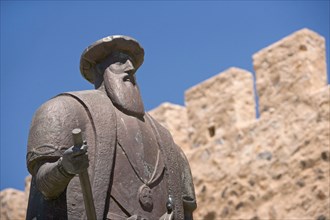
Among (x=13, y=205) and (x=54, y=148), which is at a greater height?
(x=13, y=205)

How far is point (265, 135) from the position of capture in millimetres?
12664

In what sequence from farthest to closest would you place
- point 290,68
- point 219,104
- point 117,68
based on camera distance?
point 219,104 < point 290,68 < point 117,68

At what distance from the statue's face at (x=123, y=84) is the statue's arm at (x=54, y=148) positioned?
0.79ft

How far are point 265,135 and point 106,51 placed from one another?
7872 millimetres

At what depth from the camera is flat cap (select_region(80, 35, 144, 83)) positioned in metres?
4.93

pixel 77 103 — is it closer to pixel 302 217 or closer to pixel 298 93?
pixel 302 217

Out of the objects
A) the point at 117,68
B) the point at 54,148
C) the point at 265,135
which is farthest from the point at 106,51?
the point at 265,135

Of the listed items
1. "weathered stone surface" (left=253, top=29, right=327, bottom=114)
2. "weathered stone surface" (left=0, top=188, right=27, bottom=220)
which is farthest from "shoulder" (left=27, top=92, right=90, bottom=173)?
"weathered stone surface" (left=0, top=188, right=27, bottom=220)

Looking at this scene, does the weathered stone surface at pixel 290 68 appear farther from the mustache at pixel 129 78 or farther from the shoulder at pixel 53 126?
the shoulder at pixel 53 126

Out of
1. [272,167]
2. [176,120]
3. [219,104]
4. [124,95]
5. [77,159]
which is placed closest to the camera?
[77,159]

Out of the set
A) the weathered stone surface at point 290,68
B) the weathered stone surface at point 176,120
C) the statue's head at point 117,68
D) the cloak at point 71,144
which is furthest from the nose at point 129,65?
the weathered stone surface at point 176,120

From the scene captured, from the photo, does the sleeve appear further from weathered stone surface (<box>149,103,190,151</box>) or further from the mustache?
weathered stone surface (<box>149,103,190,151</box>)

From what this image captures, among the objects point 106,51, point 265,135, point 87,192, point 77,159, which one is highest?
point 265,135

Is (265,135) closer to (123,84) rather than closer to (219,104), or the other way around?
(219,104)
